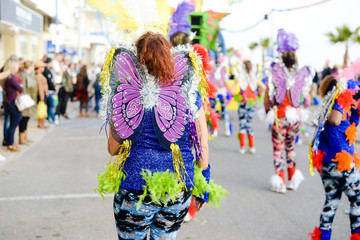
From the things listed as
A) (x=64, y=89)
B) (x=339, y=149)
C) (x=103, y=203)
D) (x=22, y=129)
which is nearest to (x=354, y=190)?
(x=339, y=149)

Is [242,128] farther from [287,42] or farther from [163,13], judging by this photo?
[163,13]

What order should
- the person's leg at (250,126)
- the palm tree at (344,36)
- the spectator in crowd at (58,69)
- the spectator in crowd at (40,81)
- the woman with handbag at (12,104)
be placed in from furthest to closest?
the palm tree at (344,36)
the spectator in crowd at (58,69)
the spectator in crowd at (40,81)
the person's leg at (250,126)
the woman with handbag at (12,104)

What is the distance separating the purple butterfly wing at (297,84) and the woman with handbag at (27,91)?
19.0 ft

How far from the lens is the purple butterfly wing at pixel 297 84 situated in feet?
18.5

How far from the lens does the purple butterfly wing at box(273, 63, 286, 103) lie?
5.64m

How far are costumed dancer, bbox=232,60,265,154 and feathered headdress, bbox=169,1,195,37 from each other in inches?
126

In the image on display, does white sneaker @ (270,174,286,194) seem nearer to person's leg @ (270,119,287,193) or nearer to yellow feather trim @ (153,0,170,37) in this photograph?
person's leg @ (270,119,287,193)

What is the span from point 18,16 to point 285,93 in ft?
35.5

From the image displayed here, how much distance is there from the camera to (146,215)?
2.29 meters

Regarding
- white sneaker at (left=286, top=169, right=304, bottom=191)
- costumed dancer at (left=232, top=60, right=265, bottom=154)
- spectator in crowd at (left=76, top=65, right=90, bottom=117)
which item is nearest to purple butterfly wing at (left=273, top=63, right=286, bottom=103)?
white sneaker at (left=286, top=169, right=304, bottom=191)

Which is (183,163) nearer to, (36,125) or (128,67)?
(128,67)

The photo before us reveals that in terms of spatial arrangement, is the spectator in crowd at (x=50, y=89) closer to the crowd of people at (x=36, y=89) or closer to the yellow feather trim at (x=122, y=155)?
the crowd of people at (x=36, y=89)

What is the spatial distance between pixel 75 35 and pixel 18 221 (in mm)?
40024

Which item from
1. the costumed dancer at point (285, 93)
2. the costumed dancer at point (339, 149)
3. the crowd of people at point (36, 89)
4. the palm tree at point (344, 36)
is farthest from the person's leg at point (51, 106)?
the palm tree at point (344, 36)
